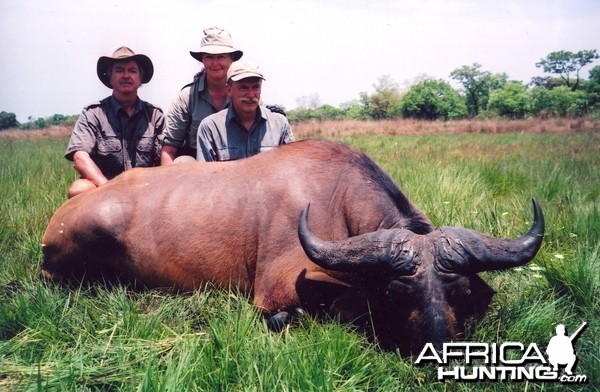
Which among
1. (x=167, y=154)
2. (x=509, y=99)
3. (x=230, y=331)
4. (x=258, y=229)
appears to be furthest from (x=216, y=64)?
(x=509, y=99)

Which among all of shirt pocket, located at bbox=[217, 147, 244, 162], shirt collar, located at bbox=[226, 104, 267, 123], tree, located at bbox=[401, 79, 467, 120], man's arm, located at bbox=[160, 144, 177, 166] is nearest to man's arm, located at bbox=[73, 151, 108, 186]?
man's arm, located at bbox=[160, 144, 177, 166]

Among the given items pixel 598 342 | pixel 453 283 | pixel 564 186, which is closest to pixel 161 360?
pixel 453 283

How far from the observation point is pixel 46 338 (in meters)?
3.08

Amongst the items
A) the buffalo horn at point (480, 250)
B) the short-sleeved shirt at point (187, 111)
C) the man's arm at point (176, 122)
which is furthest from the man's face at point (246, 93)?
the buffalo horn at point (480, 250)

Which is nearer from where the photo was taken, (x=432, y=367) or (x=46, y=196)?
(x=432, y=367)

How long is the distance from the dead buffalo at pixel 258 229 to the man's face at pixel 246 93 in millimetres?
1220

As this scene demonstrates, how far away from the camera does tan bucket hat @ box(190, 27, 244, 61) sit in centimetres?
616

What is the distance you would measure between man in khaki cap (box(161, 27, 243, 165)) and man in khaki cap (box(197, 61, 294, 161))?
0.77m

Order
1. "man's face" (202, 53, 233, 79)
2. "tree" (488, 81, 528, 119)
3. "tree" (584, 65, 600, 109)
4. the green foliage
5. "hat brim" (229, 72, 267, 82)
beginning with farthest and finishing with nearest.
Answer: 1. "tree" (488, 81, 528, 119)
2. "tree" (584, 65, 600, 109)
3. the green foliage
4. "man's face" (202, 53, 233, 79)
5. "hat brim" (229, 72, 267, 82)

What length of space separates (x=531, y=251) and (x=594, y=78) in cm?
3599

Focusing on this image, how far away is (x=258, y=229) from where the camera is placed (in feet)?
13.2

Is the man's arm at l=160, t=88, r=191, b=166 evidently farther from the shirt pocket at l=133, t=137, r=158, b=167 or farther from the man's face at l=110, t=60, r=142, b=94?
the man's face at l=110, t=60, r=142, b=94

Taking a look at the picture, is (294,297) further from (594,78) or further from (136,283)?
(594,78)

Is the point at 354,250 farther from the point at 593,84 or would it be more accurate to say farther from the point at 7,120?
the point at 593,84
